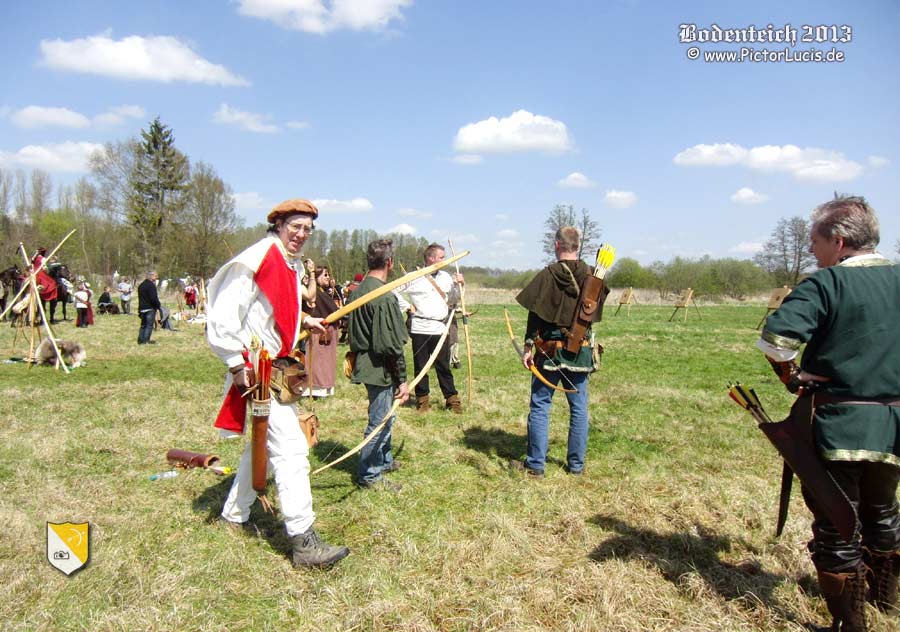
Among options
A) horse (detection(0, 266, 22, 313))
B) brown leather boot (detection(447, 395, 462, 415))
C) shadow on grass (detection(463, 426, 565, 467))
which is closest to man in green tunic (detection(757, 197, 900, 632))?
shadow on grass (detection(463, 426, 565, 467))

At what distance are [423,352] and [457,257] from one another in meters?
2.51

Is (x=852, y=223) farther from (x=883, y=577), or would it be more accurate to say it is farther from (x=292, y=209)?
(x=292, y=209)

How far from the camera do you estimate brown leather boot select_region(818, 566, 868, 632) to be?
2291 mm

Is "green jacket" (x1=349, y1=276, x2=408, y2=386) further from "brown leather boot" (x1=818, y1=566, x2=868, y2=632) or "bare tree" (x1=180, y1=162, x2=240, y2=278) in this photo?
"bare tree" (x1=180, y1=162, x2=240, y2=278)

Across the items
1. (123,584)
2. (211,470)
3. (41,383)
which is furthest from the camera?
(41,383)

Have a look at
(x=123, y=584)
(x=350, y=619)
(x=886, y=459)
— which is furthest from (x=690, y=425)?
(x=123, y=584)

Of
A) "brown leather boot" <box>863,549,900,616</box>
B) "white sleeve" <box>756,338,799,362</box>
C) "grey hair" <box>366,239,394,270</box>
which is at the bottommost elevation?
"brown leather boot" <box>863,549,900,616</box>

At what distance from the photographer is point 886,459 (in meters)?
2.22

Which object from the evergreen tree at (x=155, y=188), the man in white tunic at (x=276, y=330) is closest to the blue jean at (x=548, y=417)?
the man in white tunic at (x=276, y=330)

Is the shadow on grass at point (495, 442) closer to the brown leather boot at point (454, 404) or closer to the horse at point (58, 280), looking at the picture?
the brown leather boot at point (454, 404)

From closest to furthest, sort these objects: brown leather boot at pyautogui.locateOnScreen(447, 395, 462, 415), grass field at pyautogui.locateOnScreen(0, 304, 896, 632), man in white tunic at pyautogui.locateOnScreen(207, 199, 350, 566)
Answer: grass field at pyautogui.locateOnScreen(0, 304, 896, 632) < man in white tunic at pyautogui.locateOnScreen(207, 199, 350, 566) < brown leather boot at pyautogui.locateOnScreen(447, 395, 462, 415)

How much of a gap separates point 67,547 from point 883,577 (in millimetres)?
3974

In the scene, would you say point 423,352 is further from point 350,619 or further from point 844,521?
point 844,521

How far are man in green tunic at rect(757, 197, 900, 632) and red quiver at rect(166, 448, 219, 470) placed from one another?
4078 millimetres
